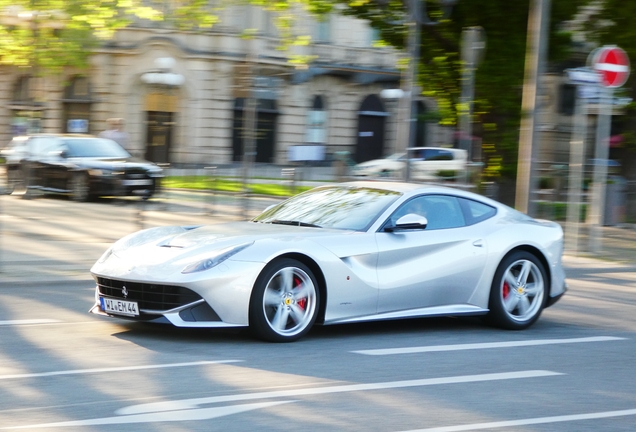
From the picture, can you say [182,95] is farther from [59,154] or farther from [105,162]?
[105,162]

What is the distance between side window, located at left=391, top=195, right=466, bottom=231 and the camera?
8.66 meters

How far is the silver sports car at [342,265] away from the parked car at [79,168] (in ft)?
44.7

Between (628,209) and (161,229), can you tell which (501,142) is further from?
(161,229)

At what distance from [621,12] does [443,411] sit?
50.4 ft

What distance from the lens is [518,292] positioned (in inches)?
359

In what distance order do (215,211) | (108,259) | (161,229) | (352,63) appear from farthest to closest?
(352,63) → (215,211) → (161,229) → (108,259)

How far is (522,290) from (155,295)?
347 cm

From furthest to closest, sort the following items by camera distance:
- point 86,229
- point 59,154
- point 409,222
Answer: point 59,154 < point 86,229 < point 409,222

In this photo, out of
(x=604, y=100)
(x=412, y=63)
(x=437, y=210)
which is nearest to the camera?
(x=437, y=210)

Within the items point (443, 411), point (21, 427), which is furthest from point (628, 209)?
point (21, 427)

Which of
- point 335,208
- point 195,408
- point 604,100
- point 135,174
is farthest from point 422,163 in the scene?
point 195,408

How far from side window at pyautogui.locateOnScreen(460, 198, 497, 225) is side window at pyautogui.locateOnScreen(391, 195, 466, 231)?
0.07m

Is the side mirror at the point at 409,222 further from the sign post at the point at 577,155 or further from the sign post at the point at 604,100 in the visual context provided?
the sign post at the point at 604,100

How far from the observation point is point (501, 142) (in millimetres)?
19891
